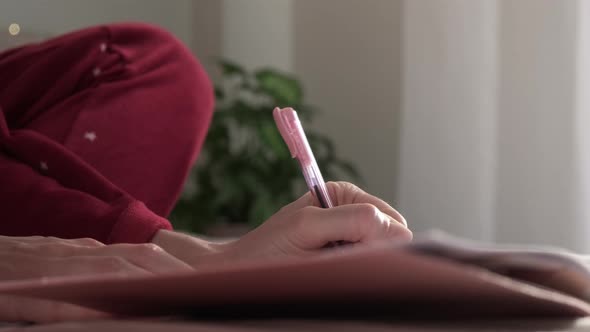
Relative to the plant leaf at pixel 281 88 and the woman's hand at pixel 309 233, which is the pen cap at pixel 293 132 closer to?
the woman's hand at pixel 309 233

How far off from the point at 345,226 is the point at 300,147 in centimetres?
13

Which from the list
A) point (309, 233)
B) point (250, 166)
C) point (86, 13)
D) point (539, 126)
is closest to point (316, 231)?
point (309, 233)

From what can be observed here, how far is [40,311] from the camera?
45 cm

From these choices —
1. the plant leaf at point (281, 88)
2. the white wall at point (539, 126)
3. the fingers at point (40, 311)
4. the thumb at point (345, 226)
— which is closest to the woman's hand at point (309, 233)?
the thumb at point (345, 226)

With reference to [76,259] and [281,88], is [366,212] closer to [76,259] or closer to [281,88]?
[76,259]

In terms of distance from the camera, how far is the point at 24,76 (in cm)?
106

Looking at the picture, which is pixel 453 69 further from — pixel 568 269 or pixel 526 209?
pixel 568 269

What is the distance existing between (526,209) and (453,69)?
1.27 feet

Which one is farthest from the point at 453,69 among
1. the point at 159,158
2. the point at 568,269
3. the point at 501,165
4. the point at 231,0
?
the point at 568,269

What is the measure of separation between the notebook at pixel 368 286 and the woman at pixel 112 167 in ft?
Result: 0.55

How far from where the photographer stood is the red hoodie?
0.89 meters

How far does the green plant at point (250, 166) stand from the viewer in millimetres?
2373

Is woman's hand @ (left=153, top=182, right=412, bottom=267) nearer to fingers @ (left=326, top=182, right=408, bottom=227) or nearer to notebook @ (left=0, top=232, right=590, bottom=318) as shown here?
fingers @ (left=326, top=182, right=408, bottom=227)

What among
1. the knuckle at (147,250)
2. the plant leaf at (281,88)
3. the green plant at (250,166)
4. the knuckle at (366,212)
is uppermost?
the knuckle at (366,212)
